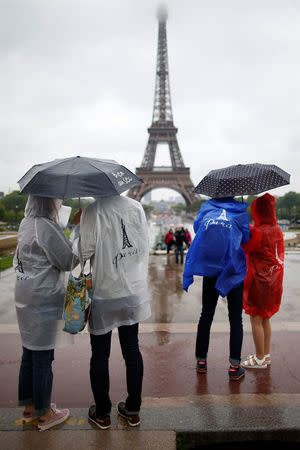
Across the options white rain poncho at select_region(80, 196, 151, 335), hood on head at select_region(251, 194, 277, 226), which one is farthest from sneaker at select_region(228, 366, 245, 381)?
hood on head at select_region(251, 194, 277, 226)

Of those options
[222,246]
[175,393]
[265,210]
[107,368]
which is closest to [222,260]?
[222,246]

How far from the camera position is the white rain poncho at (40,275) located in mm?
2738

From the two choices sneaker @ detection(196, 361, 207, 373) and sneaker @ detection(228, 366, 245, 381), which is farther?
sneaker @ detection(196, 361, 207, 373)

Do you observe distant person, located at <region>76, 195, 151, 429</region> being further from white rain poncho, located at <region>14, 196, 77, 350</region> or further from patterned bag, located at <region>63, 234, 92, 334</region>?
white rain poncho, located at <region>14, 196, 77, 350</region>

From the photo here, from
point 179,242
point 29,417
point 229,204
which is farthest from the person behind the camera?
point 179,242

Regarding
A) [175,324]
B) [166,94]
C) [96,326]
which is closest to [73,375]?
[96,326]

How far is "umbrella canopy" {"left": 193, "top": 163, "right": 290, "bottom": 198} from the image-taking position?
11.3 ft

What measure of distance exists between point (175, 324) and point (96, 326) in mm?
2779

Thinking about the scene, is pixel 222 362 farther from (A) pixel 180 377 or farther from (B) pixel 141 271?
(B) pixel 141 271

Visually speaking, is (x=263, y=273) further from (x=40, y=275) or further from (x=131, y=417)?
(x=40, y=275)

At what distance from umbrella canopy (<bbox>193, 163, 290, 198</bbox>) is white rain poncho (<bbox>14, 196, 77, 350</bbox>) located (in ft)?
5.27

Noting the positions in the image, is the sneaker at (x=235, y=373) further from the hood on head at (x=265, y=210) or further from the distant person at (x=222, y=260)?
the hood on head at (x=265, y=210)

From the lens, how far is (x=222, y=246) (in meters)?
3.29

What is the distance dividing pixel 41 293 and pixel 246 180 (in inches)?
83.8
